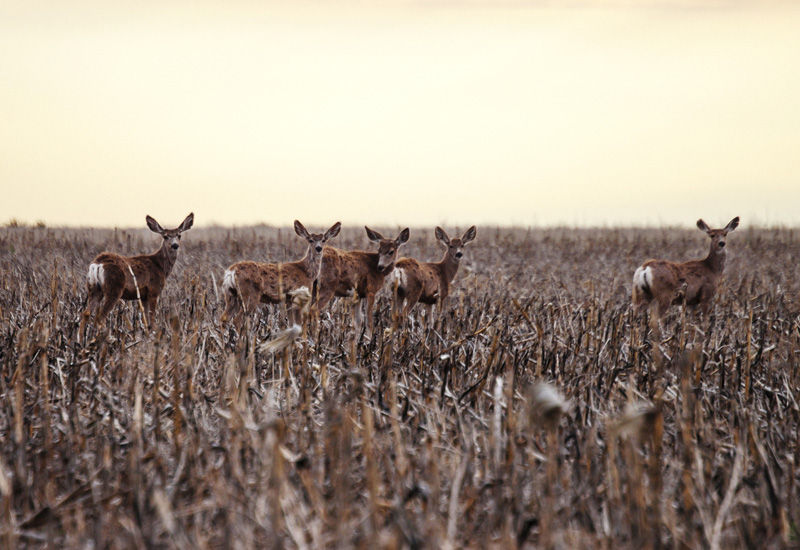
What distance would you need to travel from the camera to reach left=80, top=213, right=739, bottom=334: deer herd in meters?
9.49

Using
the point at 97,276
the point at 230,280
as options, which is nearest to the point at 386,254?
the point at 230,280

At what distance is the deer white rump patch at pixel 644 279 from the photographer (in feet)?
36.2

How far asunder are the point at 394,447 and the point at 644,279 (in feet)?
27.5

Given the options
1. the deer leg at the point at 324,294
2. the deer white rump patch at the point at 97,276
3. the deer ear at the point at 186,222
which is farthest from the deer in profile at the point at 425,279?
the deer white rump patch at the point at 97,276

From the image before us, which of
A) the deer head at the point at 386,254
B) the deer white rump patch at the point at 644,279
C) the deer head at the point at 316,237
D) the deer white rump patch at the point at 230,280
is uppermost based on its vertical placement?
the deer head at the point at 316,237

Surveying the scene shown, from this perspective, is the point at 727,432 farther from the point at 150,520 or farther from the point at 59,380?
the point at 59,380

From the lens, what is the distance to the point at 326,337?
6297 millimetres

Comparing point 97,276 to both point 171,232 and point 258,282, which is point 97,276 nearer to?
point 171,232

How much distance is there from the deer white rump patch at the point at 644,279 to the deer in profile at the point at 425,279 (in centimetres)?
278

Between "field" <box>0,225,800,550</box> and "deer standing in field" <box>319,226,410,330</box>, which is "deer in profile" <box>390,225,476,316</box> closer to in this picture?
"deer standing in field" <box>319,226,410,330</box>

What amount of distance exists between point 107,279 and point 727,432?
7654 mm

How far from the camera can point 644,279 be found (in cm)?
1107

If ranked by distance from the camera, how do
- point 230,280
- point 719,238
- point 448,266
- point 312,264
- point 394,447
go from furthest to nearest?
point 448,266, point 719,238, point 312,264, point 230,280, point 394,447

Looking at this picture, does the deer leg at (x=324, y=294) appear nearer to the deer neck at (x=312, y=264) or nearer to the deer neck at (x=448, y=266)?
the deer neck at (x=312, y=264)
